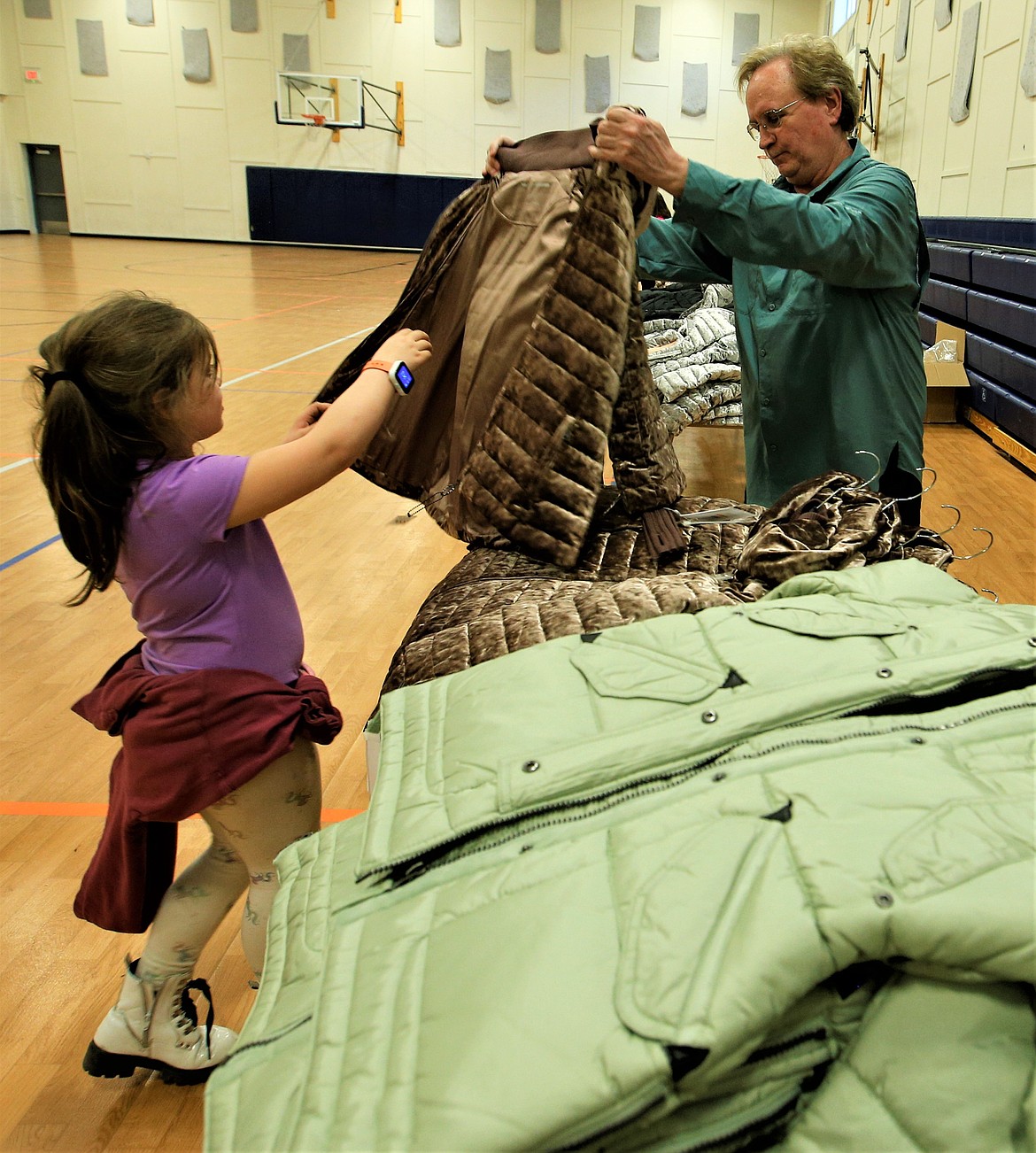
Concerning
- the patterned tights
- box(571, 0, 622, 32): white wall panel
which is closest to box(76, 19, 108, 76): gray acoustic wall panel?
box(571, 0, 622, 32): white wall panel

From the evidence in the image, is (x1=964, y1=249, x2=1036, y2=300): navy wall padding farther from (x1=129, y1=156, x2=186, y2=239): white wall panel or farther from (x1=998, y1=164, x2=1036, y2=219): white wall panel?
(x1=129, y1=156, x2=186, y2=239): white wall panel

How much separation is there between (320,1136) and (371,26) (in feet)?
56.4

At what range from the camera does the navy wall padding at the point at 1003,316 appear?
506 cm

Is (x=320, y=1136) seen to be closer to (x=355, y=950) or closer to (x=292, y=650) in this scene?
(x=355, y=950)

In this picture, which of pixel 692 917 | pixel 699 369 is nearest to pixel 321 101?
pixel 699 369

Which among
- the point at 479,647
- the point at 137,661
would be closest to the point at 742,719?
the point at 479,647

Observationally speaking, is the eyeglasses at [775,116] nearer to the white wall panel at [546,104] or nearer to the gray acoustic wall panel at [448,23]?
the white wall panel at [546,104]

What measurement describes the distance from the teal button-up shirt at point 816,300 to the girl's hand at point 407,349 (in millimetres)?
575

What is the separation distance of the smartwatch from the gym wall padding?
4.48 meters

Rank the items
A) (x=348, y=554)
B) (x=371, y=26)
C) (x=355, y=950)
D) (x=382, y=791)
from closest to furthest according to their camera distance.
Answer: (x=355, y=950)
(x=382, y=791)
(x=348, y=554)
(x=371, y=26)

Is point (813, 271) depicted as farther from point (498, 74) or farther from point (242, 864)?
point (498, 74)

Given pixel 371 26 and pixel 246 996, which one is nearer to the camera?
pixel 246 996

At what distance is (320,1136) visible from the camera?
68 centimetres

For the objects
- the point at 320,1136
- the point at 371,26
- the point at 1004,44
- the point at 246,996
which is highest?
the point at 371,26
